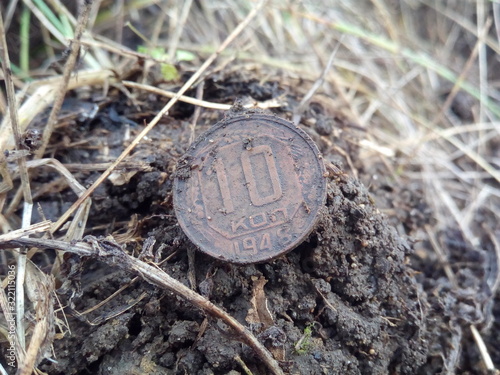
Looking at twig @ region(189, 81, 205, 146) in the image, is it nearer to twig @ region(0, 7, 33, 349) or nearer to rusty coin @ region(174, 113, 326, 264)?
rusty coin @ region(174, 113, 326, 264)

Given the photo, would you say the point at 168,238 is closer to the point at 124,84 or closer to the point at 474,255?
the point at 124,84

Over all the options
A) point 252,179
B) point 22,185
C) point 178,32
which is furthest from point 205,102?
point 178,32

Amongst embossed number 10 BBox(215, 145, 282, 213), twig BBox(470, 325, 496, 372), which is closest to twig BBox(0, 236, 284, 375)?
embossed number 10 BBox(215, 145, 282, 213)

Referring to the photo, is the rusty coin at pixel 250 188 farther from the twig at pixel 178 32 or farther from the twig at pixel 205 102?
the twig at pixel 178 32

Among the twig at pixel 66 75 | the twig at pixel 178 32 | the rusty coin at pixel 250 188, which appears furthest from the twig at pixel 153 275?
the twig at pixel 178 32

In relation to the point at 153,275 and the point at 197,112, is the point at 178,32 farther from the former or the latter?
the point at 153,275
